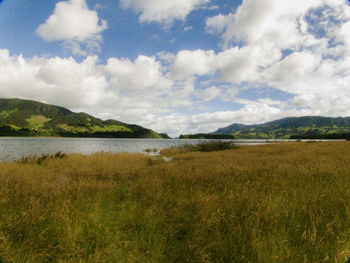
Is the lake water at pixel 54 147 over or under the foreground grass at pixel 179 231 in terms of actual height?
under

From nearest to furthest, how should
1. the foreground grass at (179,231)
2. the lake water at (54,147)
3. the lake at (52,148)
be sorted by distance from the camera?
the foreground grass at (179,231)
the lake at (52,148)
the lake water at (54,147)

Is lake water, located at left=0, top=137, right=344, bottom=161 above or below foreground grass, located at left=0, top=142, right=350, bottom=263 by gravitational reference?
below

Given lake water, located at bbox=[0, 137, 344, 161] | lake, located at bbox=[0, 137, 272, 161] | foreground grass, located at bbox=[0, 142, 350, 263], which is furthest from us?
lake water, located at bbox=[0, 137, 344, 161]

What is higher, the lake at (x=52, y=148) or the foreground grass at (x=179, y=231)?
the foreground grass at (x=179, y=231)

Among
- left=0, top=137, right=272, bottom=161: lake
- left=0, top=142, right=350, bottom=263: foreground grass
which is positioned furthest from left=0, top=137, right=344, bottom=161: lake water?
left=0, top=142, right=350, bottom=263: foreground grass

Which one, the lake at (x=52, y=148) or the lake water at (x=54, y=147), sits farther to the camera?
the lake water at (x=54, y=147)

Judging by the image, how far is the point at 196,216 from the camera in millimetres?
3227

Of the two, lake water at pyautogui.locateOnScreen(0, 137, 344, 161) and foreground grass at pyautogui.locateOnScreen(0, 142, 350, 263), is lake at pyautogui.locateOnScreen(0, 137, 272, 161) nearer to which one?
lake water at pyautogui.locateOnScreen(0, 137, 344, 161)

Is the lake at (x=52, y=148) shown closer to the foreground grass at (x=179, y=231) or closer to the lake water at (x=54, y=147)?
the lake water at (x=54, y=147)

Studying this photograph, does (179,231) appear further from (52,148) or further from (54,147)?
(54,147)

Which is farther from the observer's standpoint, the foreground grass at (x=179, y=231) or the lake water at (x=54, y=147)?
the lake water at (x=54, y=147)

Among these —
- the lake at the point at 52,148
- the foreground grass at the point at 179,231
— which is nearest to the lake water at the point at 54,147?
the lake at the point at 52,148

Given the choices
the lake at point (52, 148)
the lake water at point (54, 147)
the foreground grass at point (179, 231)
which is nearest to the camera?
the foreground grass at point (179, 231)

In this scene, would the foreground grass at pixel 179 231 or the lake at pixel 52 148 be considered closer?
the foreground grass at pixel 179 231
